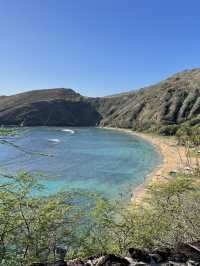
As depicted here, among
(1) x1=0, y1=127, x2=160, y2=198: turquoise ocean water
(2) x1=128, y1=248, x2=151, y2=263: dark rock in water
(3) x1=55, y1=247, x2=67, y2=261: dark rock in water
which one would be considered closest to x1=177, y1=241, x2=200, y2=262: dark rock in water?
(2) x1=128, y1=248, x2=151, y2=263: dark rock in water

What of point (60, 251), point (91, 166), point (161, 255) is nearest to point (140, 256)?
point (161, 255)

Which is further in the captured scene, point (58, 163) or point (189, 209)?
point (58, 163)

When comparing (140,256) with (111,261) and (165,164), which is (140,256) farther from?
(165,164)

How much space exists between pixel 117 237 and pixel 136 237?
1.48 metres

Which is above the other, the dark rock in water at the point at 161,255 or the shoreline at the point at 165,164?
the dark rock in water at the point at 161,255

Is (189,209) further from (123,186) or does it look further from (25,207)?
(123,186)

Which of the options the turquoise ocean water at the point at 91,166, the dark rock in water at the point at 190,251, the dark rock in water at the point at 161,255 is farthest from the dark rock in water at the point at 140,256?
the turquoise ocean water at the point at 91,166

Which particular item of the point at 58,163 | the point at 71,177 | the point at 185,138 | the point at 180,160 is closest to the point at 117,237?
the point at 71,177

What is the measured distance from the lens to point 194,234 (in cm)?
2923

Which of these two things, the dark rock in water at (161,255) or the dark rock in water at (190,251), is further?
the dark rock in water at (190,251)

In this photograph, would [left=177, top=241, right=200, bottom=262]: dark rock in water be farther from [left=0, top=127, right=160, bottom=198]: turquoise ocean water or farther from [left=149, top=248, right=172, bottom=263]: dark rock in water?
[left=0, top=127, right=160, bottom=198]: turquoise ocean water

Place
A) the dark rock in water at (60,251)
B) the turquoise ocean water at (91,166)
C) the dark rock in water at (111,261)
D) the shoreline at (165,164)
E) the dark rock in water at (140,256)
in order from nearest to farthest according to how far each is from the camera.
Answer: the dark rock in water at (111,261) → the dark rock in water at (140,256) → the dark rock in water at (60,251) → the shoreline at (165,164) → the turquoise ocean water at (91,166)

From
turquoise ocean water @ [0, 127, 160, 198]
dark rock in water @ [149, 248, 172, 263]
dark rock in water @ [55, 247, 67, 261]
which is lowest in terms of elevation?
turquoise ocean water @ [0, 127, 160, 198]

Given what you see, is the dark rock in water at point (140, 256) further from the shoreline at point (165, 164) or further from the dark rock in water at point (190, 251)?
the shoreline at point (165, 164)
